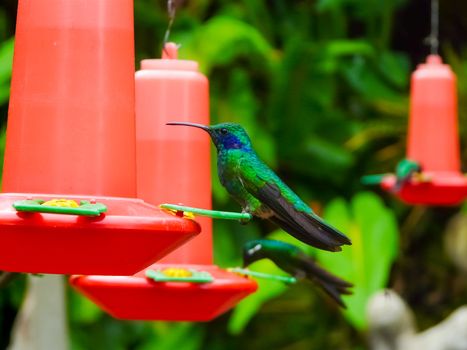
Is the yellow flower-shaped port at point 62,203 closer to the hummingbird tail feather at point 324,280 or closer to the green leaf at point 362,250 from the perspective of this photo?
the hummingbird tail feather at point 324,280

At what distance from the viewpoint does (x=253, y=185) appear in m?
2.45

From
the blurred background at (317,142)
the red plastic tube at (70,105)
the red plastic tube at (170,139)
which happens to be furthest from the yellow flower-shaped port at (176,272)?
the blurred background at (317,142)

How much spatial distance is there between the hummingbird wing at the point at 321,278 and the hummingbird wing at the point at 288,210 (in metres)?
0.95

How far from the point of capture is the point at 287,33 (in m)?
7.84

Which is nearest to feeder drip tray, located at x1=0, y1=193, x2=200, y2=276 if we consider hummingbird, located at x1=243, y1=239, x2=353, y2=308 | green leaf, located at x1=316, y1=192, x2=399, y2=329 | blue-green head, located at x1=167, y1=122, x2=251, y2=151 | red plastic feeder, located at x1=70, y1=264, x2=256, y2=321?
blue-green head, located at x1=167, y1=122, x2=251, y2=151

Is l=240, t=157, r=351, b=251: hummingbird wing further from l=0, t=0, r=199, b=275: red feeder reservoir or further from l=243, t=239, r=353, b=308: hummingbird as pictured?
l=243, t=239, r=353, b=308: hummingbird

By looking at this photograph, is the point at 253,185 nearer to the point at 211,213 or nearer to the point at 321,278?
the point at 211,213

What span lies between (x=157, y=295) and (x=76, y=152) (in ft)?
2.56

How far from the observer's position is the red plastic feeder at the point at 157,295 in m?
2.85

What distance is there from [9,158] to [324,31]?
6.01m

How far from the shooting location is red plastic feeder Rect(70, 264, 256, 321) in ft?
9.36

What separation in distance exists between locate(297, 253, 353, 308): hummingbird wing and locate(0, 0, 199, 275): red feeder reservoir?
122 cm

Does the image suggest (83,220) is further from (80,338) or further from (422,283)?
(422,283)

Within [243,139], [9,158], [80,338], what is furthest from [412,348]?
[9,158]
